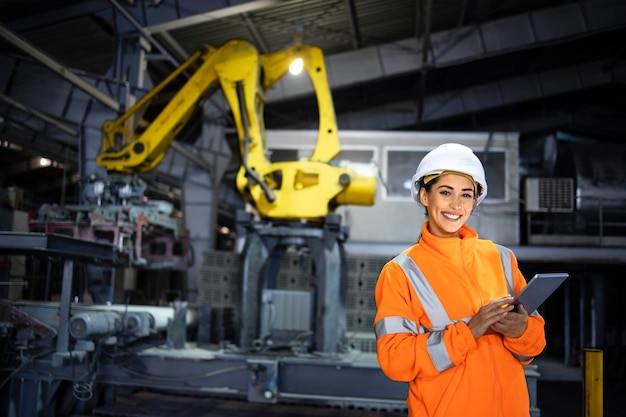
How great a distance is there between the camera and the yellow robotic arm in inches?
249

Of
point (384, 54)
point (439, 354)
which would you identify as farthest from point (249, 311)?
point (384, 54)

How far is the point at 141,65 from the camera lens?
36.7ft

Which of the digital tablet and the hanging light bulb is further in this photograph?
the hanging light bulb

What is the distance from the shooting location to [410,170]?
1262cm

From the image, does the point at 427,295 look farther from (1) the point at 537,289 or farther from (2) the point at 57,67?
(2) the point at 57,67

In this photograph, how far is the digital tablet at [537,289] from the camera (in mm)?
1946

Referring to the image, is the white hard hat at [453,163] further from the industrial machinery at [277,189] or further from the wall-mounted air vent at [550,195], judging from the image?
the wall-mounted air vent at [550,195]

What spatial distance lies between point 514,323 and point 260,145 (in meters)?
4.89

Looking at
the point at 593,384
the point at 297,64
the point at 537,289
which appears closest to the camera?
the point at 537,289

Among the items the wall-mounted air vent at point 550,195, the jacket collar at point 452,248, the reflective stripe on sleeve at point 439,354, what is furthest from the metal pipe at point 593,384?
the wall-mounted air vent at point 550,195

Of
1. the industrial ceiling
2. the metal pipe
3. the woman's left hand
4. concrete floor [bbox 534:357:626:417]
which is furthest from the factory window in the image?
the woman's left hand

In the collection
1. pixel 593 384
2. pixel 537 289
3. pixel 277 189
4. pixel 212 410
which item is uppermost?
pixel 277 189

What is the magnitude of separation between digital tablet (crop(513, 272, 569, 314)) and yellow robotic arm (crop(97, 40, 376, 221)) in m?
4.24

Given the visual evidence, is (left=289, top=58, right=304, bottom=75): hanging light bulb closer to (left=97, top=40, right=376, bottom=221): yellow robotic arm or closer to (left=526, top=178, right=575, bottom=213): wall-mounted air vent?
(left=97, top=40, right=376, bottom=221): yellow robotic arm
